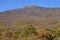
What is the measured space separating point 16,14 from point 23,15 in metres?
4.28

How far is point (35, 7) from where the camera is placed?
168 m

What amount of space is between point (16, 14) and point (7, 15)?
641 centimetres

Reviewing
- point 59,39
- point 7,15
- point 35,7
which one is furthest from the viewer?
point 35,7

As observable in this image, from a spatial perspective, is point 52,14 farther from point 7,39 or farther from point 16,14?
point 7,39

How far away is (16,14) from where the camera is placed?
149250mm

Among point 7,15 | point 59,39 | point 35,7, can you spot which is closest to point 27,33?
point 59,39

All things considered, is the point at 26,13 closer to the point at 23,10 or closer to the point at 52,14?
the point at 23,10

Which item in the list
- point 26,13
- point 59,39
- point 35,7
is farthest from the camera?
point 35,7

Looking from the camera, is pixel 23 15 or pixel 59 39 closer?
pixel 59 39

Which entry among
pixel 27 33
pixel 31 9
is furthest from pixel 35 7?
pixel 27 33

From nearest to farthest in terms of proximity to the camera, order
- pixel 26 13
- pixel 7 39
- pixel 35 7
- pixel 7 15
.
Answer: pixel 7 39, pixel 7 15, pixel 26 13, pixel 35 7

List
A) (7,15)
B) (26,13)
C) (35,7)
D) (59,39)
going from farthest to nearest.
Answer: (35,7)
(26,13)
(7,15)
(59,39)

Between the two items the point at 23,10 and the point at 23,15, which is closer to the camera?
the point at 23,15

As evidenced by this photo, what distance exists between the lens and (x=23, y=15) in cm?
14812
